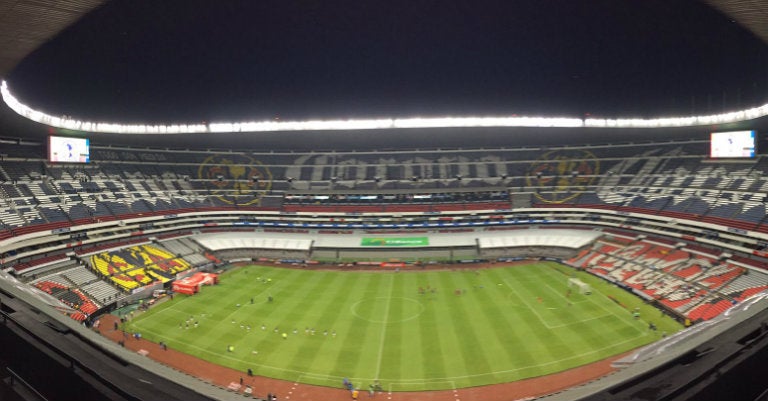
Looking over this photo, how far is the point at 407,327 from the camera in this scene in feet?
103

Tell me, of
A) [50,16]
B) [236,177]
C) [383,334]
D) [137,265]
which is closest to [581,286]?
[383,334]

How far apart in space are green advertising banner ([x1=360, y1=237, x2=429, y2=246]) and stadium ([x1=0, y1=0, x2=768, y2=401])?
0.41 metres

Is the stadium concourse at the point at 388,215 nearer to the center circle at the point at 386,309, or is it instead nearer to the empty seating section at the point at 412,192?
the empty seating section at the point at 412,192

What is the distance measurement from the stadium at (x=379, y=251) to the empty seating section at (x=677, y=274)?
0.28 metres

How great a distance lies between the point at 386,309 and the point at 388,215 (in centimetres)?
2898

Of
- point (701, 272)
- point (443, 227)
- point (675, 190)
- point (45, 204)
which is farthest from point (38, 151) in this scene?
point (675, 190)

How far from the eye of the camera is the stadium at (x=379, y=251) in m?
7.96

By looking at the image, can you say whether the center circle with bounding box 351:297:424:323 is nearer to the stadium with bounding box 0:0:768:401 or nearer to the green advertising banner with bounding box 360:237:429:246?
the stadium with bounding box 0:0:768:401

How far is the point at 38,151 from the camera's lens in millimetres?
53531

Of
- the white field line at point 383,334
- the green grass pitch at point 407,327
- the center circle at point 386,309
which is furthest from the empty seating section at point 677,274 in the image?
the white field line at point 383,334

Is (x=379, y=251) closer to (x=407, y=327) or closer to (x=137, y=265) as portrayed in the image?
(x=407, y=327)

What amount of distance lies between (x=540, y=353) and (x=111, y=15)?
112 feet

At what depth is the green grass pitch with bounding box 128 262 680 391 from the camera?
24750 mm

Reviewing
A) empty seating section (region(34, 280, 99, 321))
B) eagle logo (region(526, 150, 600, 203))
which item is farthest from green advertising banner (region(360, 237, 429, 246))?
empty seating section (region(34, 280, 99, 321))
